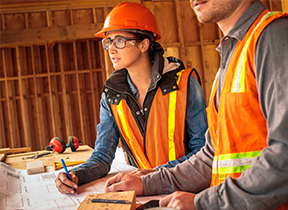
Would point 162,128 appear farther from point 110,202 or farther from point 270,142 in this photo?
point 270,142

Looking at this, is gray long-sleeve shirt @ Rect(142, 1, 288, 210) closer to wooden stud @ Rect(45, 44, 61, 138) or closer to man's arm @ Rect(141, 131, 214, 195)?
man's arm @ Rect(141, 131, 214, 195)

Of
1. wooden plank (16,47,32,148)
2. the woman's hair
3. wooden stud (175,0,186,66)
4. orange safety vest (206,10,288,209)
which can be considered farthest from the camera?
wooden plank (16,47,32,148)

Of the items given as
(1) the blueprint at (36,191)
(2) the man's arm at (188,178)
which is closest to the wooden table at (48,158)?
(1) the blueprint at (36,191)

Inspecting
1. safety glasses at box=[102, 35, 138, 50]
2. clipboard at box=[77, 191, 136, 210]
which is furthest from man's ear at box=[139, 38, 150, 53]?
clipboard at box=[77, 191, 136, 210]

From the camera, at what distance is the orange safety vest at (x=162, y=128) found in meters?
2.20

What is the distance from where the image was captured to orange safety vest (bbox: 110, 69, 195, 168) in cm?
220

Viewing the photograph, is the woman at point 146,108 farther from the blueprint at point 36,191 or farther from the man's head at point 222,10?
the man's head at point 222,10

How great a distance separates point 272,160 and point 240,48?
44 cm

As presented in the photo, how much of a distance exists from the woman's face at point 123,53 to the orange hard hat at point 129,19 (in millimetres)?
53

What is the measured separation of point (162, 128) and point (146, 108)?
201 mm

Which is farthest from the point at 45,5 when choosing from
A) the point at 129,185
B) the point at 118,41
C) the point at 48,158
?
the point at 129,185

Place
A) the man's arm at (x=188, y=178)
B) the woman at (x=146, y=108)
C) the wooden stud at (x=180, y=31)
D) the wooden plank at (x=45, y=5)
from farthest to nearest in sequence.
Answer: the wooden plank at (x=45, y=5)
the wooden stud at (x=180, y=31)
the woman at (x=146, y=108)
the man's arm at (x=188, y=178)

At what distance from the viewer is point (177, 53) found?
265 inches

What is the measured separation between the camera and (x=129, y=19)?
91.4 inches
